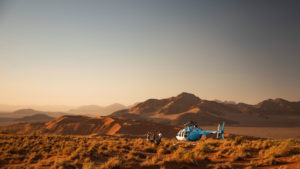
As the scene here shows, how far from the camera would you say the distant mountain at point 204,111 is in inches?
3711

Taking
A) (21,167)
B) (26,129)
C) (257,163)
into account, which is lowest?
(26,129)

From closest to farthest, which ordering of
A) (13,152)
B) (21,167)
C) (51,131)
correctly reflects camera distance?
(21,167) < (13,152) < (51,131)

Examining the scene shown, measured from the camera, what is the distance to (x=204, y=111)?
315 feet

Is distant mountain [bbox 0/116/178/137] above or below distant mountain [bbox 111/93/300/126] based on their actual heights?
below

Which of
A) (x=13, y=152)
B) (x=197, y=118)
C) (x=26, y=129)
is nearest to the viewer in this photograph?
(x=13, y=152)

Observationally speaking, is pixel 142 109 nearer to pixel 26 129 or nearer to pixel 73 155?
pixel 26 129

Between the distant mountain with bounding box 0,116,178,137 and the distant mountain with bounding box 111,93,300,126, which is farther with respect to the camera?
the distant mountain with bounding box 111,93,300,126

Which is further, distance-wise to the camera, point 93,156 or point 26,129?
point 26,129

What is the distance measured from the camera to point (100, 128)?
53.2m

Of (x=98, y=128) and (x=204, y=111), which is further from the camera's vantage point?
(x=204, y=111)

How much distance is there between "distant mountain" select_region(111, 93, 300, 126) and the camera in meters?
94.2

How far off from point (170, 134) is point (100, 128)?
21015mm

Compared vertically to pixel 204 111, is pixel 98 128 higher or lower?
lower

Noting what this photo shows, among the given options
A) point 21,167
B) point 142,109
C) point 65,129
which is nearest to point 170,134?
point 65,129
